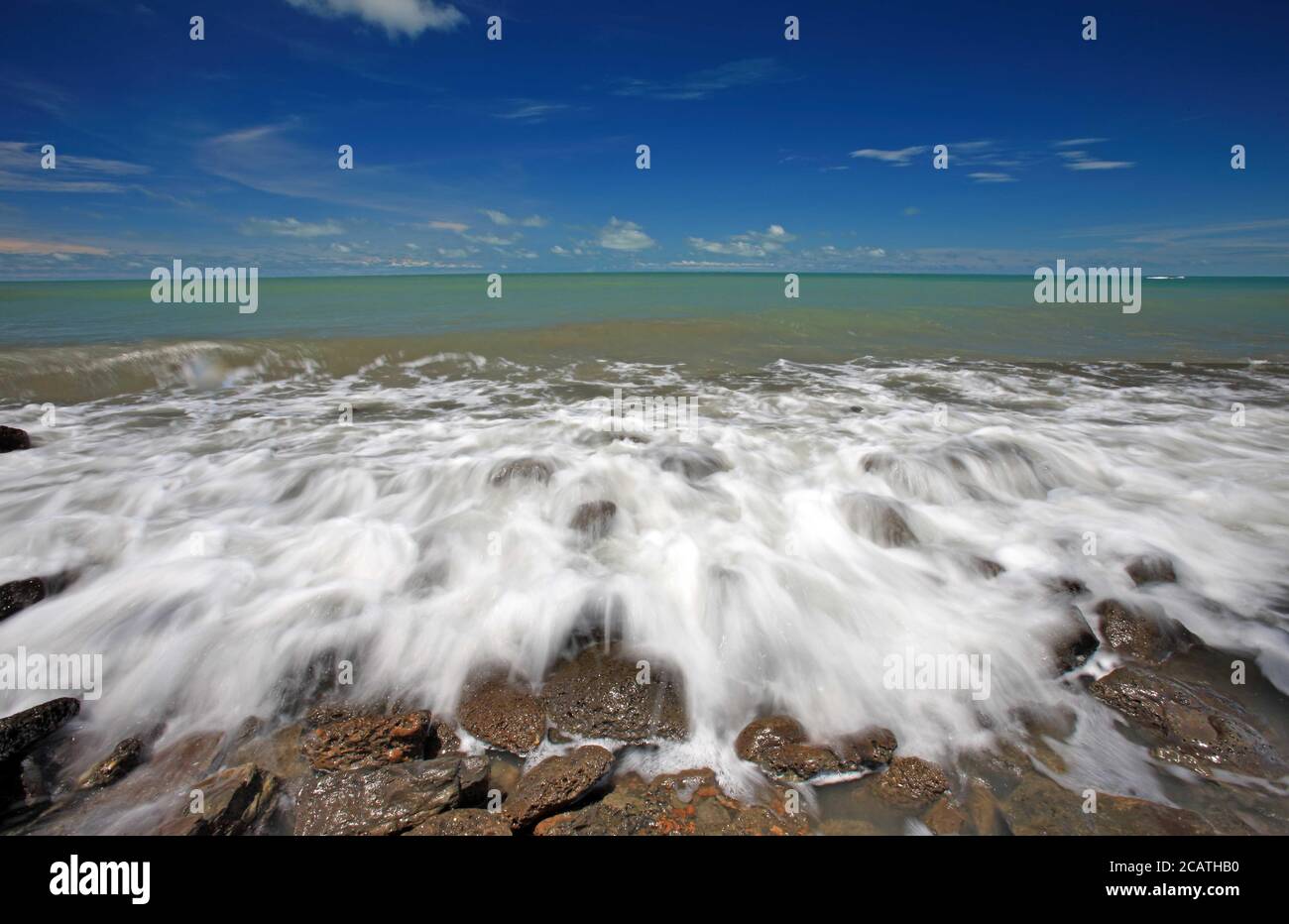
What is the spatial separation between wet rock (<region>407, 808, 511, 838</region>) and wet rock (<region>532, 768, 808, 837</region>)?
0.21 m

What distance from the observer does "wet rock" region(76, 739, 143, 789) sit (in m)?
3.28

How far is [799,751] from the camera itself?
11.3ft

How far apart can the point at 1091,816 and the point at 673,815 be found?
223 centimetres

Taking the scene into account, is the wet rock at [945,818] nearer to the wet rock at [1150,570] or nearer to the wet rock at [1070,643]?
the wet rock at [1070,643]

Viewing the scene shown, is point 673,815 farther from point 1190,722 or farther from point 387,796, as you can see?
point 1190,722

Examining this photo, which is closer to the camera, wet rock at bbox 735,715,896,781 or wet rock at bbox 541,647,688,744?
wet rock at bbox 735,715,896,781

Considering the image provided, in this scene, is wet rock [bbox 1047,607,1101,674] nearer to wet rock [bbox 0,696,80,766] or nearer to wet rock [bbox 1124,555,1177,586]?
wet rock [bbox 1124,555,1177,586]

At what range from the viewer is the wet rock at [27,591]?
465 cm

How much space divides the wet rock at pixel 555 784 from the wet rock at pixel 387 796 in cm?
30

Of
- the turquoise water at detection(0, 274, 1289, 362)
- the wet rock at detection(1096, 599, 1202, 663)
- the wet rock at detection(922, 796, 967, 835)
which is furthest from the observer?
the turquoise water at detection(0, 274, 1289, 362)

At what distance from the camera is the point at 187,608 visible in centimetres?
480

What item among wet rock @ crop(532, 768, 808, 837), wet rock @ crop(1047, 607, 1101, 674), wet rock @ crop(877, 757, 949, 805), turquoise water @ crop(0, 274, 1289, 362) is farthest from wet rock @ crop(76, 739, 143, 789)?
turquoise water @ crop(0, 274, 1289, 362)

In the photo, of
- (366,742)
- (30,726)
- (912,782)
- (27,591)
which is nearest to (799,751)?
(912,782)
